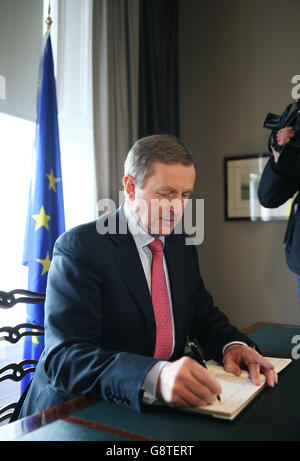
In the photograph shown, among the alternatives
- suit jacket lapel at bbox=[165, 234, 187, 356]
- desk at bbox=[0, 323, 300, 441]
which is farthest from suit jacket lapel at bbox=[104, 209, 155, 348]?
desk at bbox=[0, 323, 300, 441]

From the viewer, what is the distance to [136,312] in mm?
1446

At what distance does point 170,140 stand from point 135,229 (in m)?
0.35

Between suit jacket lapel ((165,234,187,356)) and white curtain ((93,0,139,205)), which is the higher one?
white curtain ((93,0,139,205))

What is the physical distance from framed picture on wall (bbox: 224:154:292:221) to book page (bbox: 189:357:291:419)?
110 inches

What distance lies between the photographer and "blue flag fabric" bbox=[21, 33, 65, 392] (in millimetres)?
2752

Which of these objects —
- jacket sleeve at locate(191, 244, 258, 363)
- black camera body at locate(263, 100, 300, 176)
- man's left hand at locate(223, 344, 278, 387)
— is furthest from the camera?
black camera body at locate(263, 100, 300, 176)

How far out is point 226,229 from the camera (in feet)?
14.3

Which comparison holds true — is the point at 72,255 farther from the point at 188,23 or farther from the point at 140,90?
the point at 188,23

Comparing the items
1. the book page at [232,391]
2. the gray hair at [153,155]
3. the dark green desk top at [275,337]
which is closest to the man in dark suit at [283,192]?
the dark green desk top at [275,337]

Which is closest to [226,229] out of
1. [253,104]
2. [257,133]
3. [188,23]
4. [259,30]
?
[257,133]

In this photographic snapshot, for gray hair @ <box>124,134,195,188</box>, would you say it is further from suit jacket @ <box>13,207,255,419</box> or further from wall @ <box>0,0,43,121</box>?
wall @ <box>0,0,43,121</box>

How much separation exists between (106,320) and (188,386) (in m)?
0.48

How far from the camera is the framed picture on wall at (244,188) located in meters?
4.14

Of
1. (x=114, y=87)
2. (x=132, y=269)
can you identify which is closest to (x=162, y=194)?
(x=132, y=269)
